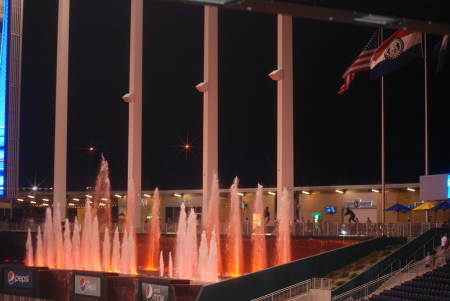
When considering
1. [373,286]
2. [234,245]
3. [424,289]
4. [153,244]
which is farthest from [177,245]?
[424,289]

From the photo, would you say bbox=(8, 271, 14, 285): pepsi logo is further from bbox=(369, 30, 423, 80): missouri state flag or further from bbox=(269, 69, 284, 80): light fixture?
bbox=(369, 30, 423, 80): missouri state flag

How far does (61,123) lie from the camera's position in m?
39.8

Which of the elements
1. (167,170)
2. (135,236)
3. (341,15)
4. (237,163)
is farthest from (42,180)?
(341,15)

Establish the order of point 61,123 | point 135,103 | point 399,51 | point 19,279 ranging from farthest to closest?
point 61,123 < point 135,103 < point 19,279 < point 399,51

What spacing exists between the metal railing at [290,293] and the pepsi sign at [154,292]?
2.79 metres

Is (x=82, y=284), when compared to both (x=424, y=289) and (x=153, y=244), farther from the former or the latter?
(x=424, y=289)

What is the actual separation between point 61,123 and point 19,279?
1327 cm

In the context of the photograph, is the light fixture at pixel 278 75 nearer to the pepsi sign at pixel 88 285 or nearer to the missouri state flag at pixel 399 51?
the missouri state flag at pixel 399 51

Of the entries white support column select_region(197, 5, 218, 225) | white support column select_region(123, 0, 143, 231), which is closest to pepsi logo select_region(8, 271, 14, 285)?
white support column select_region(197, 5, 218, 225)

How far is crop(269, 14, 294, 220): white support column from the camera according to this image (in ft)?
99.7

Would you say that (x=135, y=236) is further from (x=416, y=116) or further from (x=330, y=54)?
(x=416, y=116)

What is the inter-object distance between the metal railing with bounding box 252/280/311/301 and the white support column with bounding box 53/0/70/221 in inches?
792

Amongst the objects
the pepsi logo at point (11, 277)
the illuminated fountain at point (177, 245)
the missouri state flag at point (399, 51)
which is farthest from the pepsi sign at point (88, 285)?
the missouri state flag at point (399, 51)

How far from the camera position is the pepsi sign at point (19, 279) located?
28125 mm
